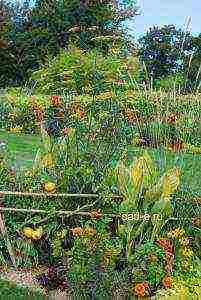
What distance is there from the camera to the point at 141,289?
5.36m

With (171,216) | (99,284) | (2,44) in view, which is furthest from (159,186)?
(2,44)

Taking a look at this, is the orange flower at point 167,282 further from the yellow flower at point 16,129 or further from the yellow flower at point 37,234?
the yellow flower at point 16,129

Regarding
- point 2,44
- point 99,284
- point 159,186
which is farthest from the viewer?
point 2,44

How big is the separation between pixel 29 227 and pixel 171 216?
1.11m

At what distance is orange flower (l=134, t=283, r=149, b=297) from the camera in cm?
535

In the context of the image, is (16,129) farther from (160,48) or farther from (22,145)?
(160,48)

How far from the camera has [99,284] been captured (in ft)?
17.4

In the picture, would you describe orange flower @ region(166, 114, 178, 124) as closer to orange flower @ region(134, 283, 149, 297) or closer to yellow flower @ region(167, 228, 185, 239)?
yellow flower @ region(167, 228, 185, 239)

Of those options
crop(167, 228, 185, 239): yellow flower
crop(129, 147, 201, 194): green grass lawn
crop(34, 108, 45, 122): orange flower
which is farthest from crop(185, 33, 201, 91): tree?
crop(34, 108, 45, 122): orange flower

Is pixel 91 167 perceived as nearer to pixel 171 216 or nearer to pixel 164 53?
pixel 171 216

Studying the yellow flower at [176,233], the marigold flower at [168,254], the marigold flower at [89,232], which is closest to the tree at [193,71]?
the yellow flower at [176,233]

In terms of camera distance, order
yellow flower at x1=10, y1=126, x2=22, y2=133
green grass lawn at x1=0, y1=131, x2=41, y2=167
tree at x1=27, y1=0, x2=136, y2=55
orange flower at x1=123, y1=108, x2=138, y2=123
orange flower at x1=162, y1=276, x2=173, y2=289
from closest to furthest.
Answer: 1. orange flower at x1=162, y1=276, x2=173, y2=289
2. orange flower at x1=123, y1=108, x2=138, y2=123
3. green grass lawn at x1=0, y1=131, x2=41, y2=167
4. yellow flower at x1=10, y1=126, x2=22, y2=133
5. tree at x1=27, y1=0, x2=136, y2=55

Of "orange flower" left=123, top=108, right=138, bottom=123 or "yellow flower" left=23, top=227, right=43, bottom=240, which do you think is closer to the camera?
Answer: "yellow flower" left=23, top=227, right=43, bottom=240

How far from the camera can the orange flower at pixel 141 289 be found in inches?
211
